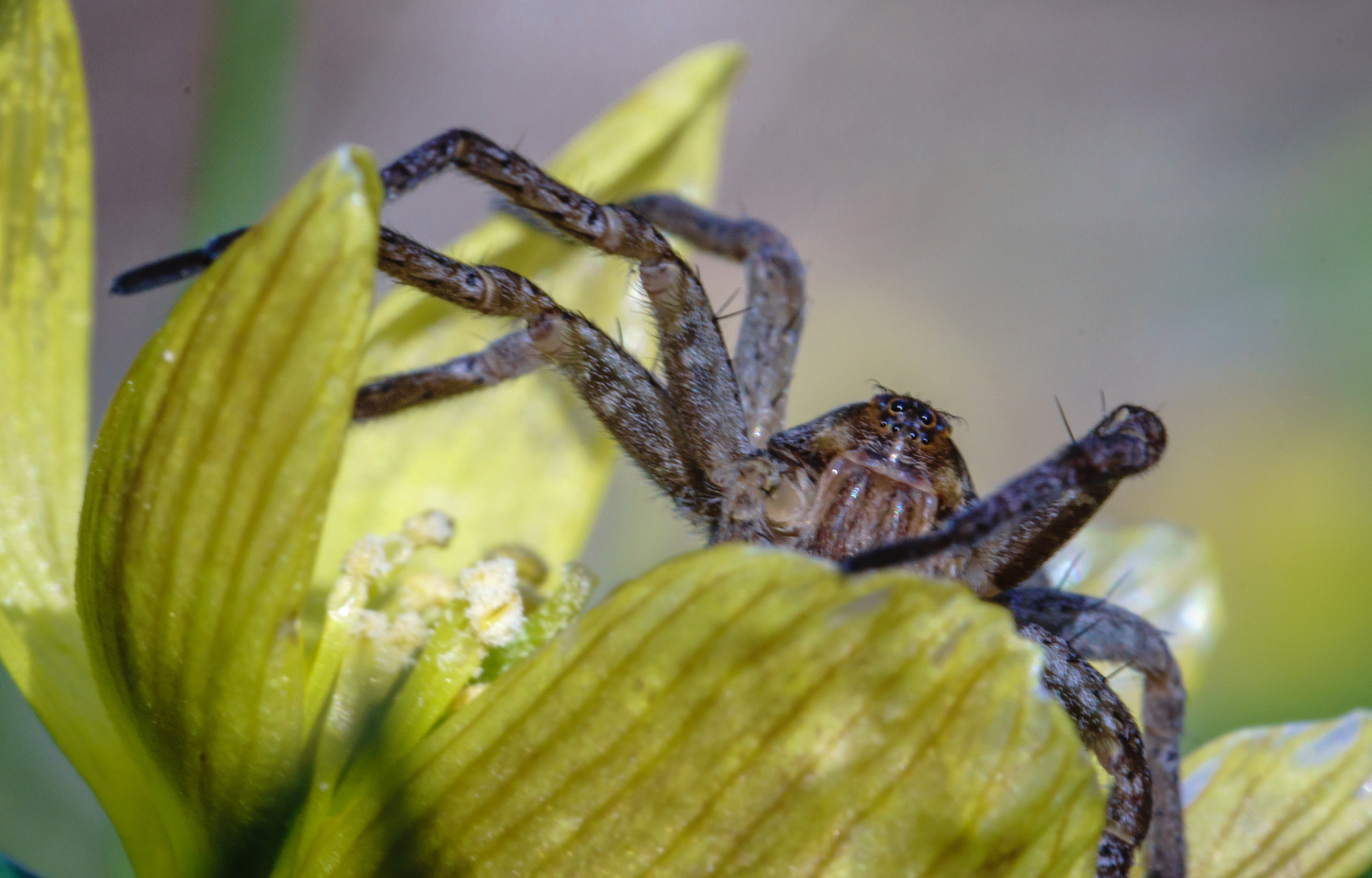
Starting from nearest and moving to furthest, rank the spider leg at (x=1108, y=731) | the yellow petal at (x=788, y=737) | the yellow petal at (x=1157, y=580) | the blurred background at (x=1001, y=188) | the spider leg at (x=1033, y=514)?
the yellow petal at (x=788, y=737) < the spider leg at (x=1033, y=514) < the spider leg at (x=1108, y=731) < the yellow petal at (x=1157, y=580) < the blurred background at (x=1001, y=188)

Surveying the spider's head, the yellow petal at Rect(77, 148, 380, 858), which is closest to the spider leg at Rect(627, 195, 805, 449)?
the spider's head

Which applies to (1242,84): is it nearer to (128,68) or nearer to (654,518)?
(654,518)

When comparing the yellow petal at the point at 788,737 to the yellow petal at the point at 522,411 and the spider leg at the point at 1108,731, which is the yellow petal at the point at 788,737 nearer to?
the spider leg at the point at 1108,731

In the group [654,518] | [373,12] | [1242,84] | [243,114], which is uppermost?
[1242,84]

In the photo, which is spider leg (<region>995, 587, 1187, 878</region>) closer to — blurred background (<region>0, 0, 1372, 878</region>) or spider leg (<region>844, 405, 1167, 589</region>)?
spider leg (<region>844, 405, 1167, 589</region>)

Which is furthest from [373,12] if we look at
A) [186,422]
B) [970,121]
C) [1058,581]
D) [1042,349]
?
[186,422]

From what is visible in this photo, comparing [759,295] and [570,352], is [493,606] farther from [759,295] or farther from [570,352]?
[759,295]

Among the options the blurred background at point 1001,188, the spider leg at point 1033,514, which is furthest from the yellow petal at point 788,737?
the blurred background at point 1001,188
